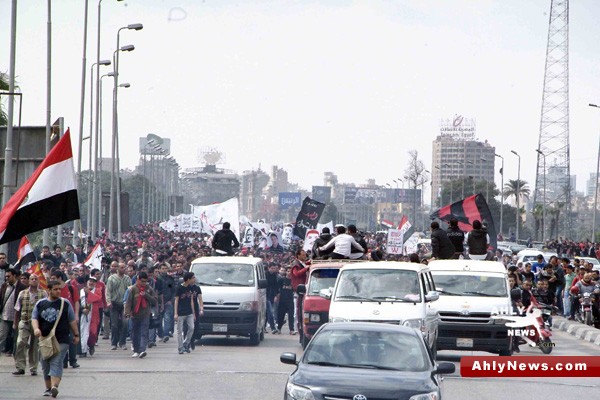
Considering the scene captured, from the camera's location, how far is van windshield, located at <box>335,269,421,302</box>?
20.1 meters

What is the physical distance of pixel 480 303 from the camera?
73.3 ft

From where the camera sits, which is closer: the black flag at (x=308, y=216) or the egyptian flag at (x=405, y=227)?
the black flag at (x=308, y=216)

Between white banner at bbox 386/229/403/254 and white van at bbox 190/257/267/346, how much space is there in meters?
22.8

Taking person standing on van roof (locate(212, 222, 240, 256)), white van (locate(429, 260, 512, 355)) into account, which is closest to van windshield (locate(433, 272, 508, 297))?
white van (locate(429, 260, 512, 355))

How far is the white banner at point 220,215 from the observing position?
46625 millimetres

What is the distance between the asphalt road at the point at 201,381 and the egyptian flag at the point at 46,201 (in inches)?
88.4

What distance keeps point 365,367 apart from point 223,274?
45.4 ft

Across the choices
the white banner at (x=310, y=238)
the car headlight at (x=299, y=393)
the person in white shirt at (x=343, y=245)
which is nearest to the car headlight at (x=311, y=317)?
the person in white shirt at (x=343, y=245)

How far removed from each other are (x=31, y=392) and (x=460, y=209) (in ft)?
61.2

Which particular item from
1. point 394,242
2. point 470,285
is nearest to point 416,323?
point 470,285

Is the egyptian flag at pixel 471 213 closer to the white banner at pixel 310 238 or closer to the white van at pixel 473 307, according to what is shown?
the white banner at pixel 310 238

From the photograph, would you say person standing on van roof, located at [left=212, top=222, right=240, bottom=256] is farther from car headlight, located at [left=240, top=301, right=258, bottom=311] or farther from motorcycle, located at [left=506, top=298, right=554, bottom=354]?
motorcycle, located at [left=506, top=298, right=554, bottom=354]

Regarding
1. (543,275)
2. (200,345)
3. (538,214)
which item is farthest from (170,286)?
(538,214)

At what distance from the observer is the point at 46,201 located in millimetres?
17922
